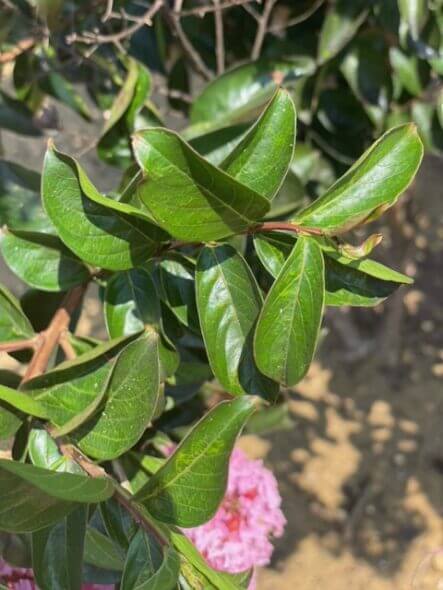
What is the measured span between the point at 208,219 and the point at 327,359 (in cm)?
166

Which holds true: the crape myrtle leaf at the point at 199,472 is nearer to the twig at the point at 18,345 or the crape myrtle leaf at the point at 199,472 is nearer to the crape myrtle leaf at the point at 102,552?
the crape myrtle leaf at the point at 102,552

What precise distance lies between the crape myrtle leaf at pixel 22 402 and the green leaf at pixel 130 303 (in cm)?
13

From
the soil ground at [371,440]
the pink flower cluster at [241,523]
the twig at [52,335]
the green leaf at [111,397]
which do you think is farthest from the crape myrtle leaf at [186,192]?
the soil ground at [371,440]

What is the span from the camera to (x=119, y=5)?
117 centimetres

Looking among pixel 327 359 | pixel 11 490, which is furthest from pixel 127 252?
pixel 327 359

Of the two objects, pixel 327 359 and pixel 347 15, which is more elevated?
pixel 347 15

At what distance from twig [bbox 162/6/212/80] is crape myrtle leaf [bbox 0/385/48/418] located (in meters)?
0.70

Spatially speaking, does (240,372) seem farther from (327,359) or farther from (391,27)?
(327,359)

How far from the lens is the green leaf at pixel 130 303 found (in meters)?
0.76

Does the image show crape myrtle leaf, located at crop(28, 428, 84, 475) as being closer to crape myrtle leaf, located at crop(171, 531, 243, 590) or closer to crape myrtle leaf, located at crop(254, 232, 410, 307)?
crape myrtle leaf, located at crop(171, 531, 243, 590)

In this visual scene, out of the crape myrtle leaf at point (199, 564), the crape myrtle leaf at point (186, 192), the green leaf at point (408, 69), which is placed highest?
the crape myrtle leaf at point (186, 192)

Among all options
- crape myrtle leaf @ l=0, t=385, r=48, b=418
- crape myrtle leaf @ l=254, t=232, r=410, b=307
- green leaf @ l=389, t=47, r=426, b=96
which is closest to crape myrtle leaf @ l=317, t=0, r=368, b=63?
green leaf @ l=389, t=47, r=426, b=96

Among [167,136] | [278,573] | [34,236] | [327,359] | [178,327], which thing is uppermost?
[167,136]

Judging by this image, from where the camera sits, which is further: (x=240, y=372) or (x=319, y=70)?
(x=319, y=70)
